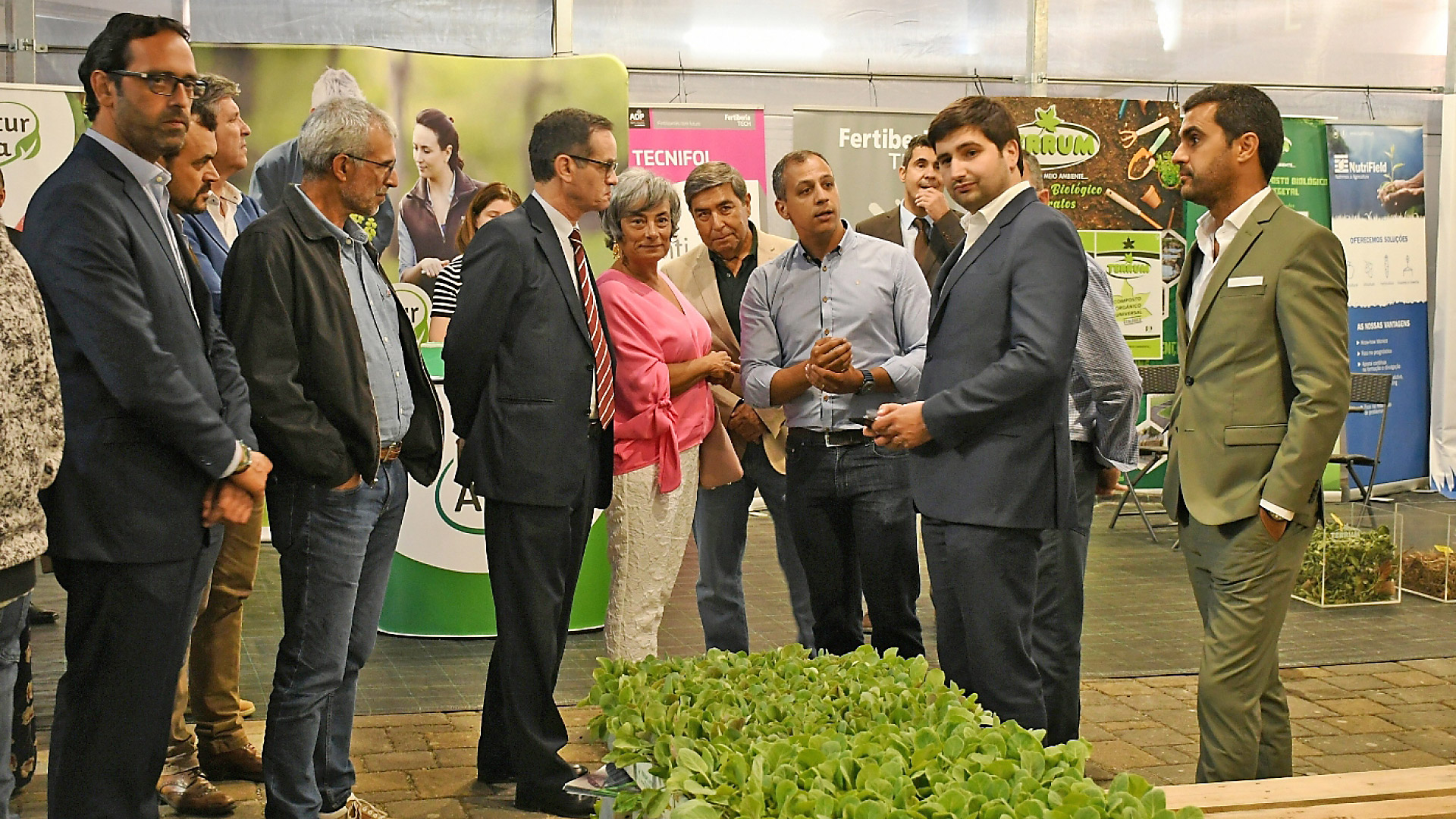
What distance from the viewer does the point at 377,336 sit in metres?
3.19

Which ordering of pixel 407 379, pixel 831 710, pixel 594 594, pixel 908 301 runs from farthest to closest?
pixel 594 594
pixel 908 301
pixel 407 379
pixel 831 710

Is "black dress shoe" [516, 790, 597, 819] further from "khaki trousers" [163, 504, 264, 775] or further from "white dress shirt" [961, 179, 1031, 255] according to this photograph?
"white dress shirt" [961, 179, 1031, 255]

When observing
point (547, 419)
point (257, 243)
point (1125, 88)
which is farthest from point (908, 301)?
point (1125, 88)

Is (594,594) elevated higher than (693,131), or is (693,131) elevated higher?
(693,131)

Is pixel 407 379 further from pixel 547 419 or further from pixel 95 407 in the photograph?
pixel 95 407

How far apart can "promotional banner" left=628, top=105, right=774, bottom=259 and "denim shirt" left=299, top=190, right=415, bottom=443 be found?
526 centimetres

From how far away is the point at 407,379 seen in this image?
3369 millimetres

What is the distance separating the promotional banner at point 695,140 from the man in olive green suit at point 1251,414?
5382mm

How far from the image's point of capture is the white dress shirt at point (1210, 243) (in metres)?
3.24

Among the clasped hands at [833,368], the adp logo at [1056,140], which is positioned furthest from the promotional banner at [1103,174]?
the clasped hands at [833,368]

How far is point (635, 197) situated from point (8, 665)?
207 centimetres

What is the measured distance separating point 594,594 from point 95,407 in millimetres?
3113

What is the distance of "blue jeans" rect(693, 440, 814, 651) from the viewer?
14.4 ft

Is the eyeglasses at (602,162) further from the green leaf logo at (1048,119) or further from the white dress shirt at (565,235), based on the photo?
the green leaf logo at (1048,119)
